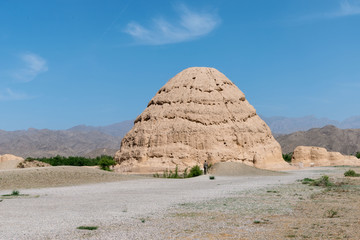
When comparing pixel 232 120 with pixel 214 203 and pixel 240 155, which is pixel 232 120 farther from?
pixel 214 203

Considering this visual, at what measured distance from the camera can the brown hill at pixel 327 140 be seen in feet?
333

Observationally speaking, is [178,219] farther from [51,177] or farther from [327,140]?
[327,140]

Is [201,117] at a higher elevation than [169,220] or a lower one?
higher

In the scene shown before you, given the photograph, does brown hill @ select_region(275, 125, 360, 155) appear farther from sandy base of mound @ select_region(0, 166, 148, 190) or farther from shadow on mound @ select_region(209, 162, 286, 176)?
sandy base of mound @ select_region(0, 166, 148, 190)

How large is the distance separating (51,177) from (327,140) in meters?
99.5

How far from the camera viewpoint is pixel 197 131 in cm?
3316

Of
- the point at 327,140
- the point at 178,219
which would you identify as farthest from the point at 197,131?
the point at 327,140

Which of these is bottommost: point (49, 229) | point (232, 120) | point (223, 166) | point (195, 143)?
point (49, 229)

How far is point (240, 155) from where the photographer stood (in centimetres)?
3328

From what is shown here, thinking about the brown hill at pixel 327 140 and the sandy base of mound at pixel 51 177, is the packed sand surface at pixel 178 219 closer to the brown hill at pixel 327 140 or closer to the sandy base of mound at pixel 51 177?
the sandy base of mound at pixel 51 177

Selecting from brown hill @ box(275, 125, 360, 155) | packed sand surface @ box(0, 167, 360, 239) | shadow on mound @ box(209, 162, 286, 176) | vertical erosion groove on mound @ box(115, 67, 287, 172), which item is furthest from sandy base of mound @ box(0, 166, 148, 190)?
brown hill @ box(275, 125, 360, 155)

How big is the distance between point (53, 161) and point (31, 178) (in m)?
30.5

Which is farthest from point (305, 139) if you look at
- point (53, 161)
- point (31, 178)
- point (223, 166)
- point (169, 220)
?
point (169, 220)

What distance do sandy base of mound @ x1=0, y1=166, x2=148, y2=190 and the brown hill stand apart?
87.4m
